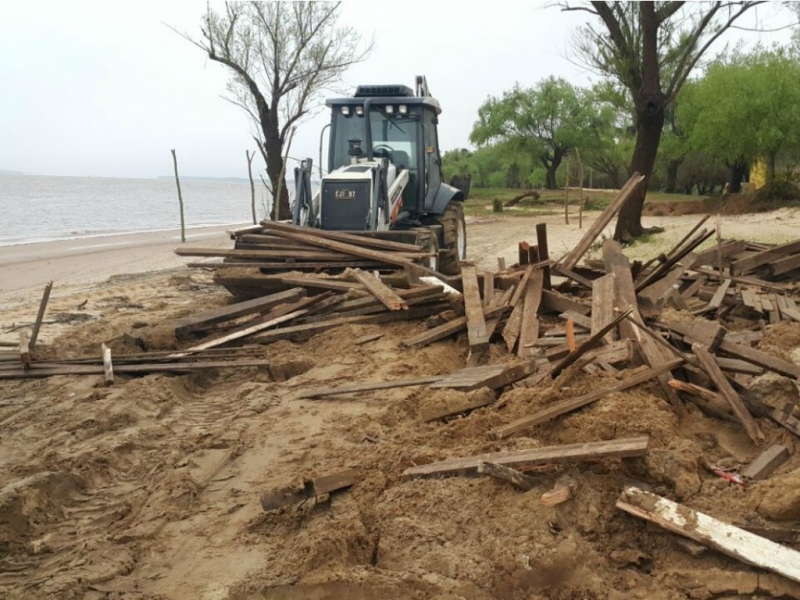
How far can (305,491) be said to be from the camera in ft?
13.1

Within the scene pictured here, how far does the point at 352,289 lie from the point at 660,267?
3.43 meters

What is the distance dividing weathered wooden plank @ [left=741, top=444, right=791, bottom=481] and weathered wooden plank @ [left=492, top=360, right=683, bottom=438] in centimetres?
88

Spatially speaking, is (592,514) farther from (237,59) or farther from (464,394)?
(237,59)

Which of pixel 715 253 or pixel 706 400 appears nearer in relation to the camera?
pixel 706 400

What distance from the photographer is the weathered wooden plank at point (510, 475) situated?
3770 millimetres

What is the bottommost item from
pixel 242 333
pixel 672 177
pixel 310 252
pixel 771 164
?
pixel 242 333

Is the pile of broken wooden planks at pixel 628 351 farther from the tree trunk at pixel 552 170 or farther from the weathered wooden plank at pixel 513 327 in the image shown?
the tree trunk at pixel 552 170

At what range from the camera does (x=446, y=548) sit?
136 inches

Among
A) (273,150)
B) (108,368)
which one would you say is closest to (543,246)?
(108,368)

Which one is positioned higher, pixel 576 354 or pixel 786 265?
pixel 786 265

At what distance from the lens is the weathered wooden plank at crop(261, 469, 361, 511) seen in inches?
155

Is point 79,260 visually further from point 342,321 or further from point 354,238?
point 342,321

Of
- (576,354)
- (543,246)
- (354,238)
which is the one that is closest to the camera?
(576,354)

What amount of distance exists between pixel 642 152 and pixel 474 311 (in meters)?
12.2
